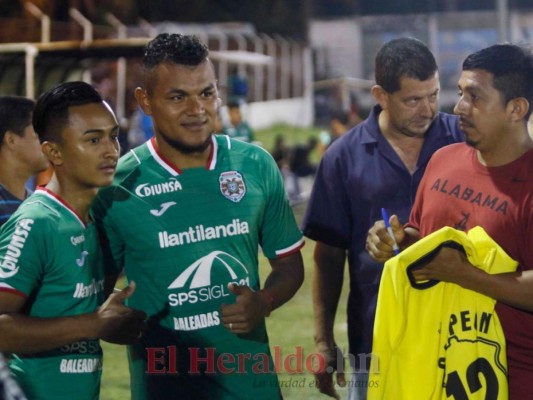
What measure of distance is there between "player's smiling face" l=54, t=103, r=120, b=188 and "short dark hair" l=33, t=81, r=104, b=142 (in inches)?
0.8

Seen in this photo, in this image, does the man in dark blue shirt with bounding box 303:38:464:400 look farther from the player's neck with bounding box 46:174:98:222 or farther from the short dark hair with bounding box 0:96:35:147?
the short dark hair with bounding box 0:96:35:147

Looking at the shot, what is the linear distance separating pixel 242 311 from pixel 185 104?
0.80m

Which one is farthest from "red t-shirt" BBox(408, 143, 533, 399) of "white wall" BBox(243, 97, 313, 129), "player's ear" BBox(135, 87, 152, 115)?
"white wall" BBox(243, 97, 313, 129)

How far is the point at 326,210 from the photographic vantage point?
511 centimetres

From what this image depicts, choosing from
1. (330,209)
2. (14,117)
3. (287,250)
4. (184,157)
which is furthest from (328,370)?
(14,117)

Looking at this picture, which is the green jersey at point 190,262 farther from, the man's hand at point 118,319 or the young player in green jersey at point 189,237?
the man's hand at point 118,319

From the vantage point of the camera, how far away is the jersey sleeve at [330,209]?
16.7ft

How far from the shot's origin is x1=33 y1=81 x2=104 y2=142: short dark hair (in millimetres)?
4152

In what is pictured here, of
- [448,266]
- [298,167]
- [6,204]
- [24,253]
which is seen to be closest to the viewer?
[24,253]

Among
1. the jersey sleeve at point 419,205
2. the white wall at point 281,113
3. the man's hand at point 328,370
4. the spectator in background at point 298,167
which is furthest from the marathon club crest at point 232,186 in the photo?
the white wall at point 281,113

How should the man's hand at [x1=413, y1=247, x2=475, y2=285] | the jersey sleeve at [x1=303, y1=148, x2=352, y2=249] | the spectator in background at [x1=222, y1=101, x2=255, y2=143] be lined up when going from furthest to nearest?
the spectator in background at [x1=222, y1=101, x2=255, y2=143] < the jersey sleeve at [x1=303, y1=148, x2=352, y2=249] < the man's hand at [x1=413, y1=247, x2=475, y2=285]

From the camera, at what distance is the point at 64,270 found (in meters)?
3.89

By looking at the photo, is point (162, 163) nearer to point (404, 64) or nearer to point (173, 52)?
point (173, 52)

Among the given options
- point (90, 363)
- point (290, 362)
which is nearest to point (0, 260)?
point (90, 363)
